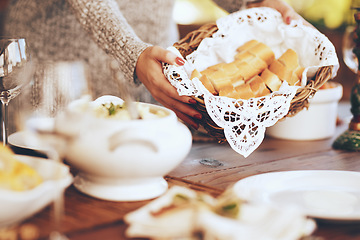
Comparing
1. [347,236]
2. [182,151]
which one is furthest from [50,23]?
[347,236]

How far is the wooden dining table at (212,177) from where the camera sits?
2.25 ft

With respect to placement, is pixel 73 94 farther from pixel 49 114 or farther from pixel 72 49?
pixel 72 49

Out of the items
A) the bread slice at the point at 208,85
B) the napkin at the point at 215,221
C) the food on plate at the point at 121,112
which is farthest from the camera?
the bread slice at the point at 208,85

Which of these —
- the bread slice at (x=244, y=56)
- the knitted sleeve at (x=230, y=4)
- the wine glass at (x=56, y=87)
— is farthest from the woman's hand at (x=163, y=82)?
the knitted sleeve at (x=230, y=4)

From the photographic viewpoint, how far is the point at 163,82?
3.70 feet

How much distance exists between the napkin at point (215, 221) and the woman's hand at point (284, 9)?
842 millimetres

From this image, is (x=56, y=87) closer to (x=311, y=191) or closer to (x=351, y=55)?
(x=311, y=191)

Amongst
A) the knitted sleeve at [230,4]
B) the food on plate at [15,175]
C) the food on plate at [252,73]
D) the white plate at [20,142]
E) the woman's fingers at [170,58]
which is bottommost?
the white plate at [20,142]

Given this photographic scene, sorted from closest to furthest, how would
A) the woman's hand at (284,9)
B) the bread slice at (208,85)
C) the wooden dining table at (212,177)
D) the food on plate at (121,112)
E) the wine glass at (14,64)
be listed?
the wooden dining table at (212,177)
the food on plate at (121,112)
the wine glass at (14,64)
the bread slice at (208,85)
the woman's hand at (284,9)

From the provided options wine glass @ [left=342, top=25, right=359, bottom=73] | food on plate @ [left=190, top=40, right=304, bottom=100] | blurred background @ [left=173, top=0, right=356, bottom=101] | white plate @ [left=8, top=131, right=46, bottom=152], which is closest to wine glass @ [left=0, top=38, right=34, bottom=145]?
white plate @ [left=8, top=131, right=46, bottom=152]

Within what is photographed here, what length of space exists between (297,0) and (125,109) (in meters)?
4.34

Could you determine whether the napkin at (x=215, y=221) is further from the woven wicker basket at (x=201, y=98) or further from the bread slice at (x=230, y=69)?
the bread slice at (x=230, y=69)

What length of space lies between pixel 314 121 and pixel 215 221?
0.94 m

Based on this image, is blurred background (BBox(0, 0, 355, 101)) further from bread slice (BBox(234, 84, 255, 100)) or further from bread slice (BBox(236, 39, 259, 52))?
bread slice (BBox(234, 84, 255, 100))
